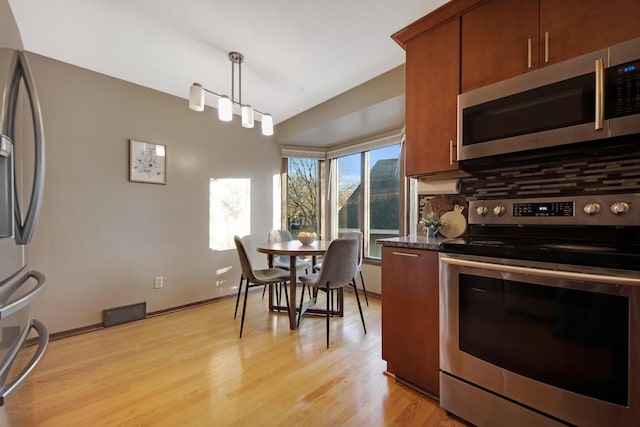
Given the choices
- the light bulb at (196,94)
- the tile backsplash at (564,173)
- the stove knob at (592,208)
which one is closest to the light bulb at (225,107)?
the light bulb at (196,94)

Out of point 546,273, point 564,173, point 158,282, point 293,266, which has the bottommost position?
point 158,282

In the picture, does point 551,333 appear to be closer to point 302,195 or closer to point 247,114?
point 247,114

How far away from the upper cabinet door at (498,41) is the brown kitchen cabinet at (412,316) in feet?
3.52

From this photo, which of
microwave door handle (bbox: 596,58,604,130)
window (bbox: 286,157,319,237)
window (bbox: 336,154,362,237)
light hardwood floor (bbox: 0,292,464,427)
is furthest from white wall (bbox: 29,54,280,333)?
microwave door handle (bbox: 596,58,604,130)

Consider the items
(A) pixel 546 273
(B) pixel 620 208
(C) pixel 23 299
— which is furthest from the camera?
(B) pixel 620 208

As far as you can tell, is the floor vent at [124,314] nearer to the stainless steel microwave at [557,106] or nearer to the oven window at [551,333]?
the oven window at [551,333]

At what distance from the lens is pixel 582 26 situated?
1.26 meters

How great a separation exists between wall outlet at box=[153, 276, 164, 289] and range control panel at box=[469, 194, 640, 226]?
9.99 ft

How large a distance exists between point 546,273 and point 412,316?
74 cm

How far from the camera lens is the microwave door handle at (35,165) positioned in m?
0.88

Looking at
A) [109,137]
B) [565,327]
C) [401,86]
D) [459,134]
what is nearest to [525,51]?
[459,134]

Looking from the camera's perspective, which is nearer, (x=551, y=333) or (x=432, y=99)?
(x=551, y=333)

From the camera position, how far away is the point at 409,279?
1632 millimetres

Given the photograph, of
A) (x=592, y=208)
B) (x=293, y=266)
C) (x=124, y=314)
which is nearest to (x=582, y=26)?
(x=592, y=208)
